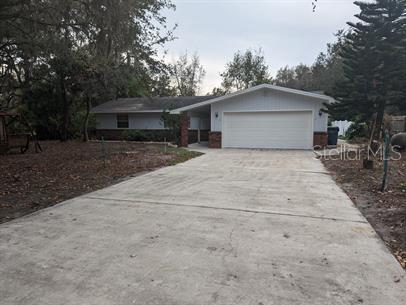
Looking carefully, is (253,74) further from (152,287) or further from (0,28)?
(152,287)

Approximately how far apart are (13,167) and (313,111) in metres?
13.0

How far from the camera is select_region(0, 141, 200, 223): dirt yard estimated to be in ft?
20.0

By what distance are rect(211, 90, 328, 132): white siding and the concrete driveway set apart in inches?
389

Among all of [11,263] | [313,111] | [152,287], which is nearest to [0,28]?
[11,263]

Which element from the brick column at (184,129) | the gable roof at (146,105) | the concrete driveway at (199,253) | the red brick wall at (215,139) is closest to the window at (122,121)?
the gable roof at (146,105)

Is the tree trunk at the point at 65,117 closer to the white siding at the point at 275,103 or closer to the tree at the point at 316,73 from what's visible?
the white siding at the point at 275,103

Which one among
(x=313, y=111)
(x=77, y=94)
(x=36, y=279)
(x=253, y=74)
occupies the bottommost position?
A: (x=36, y=279)

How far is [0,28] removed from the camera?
27.5ft

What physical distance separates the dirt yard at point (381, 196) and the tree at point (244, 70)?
29107mm

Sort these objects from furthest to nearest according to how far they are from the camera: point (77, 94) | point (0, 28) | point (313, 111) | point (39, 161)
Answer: point (77, 94) → point (313, 111) → point (39, 161) → point (0, 28)

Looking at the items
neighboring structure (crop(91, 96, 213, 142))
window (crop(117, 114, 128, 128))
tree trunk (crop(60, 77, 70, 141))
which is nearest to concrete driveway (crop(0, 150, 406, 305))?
tree trunk (crop(60, 77, 70, 141))

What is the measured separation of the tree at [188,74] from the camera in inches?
1423

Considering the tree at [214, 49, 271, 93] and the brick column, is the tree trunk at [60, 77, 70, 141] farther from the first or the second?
the tree at [214, 49, 271, 93]

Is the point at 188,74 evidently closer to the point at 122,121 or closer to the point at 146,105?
the point at 146,105
